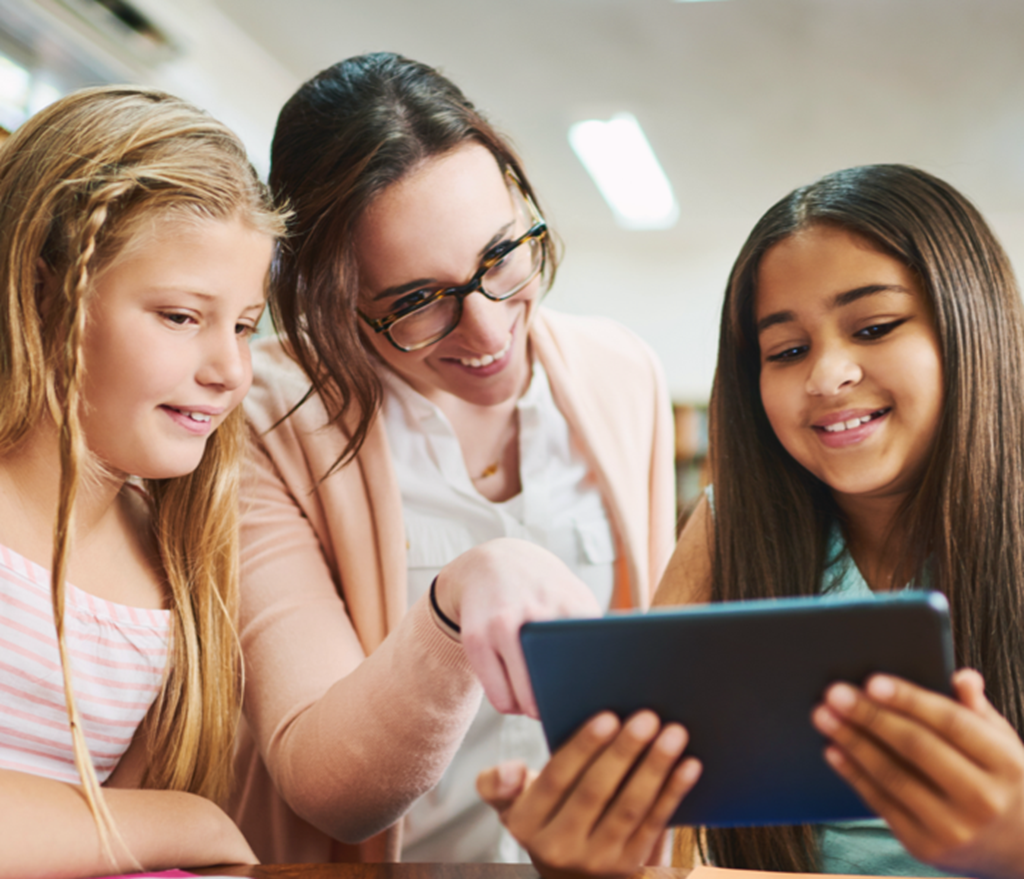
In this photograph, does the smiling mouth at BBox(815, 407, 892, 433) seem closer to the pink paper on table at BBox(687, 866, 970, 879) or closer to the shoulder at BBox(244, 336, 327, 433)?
the pink paper on table at BBox(687, 866, 970, 879)

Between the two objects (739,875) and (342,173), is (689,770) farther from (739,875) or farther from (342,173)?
(342,173)

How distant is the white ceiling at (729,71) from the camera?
3.74 meters

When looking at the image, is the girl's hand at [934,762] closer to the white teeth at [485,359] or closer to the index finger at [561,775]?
the index finger at [561,775]

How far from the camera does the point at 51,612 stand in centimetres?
96

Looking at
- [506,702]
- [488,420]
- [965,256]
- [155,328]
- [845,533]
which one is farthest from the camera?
[488,420]

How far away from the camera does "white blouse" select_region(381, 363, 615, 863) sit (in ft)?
4.41

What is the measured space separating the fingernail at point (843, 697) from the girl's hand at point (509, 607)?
19cm

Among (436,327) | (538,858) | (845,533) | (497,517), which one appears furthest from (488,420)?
(538,858)

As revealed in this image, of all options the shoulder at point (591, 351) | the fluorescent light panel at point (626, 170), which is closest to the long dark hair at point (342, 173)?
the shoulder at point (591, 351)

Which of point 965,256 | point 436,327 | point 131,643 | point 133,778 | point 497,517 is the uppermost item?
point 965,256

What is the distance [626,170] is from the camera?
5.71m

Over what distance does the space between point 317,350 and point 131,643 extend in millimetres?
440

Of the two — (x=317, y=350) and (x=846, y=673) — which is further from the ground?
(x=317, y=350)

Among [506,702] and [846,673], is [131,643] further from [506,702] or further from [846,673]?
[846,673]
